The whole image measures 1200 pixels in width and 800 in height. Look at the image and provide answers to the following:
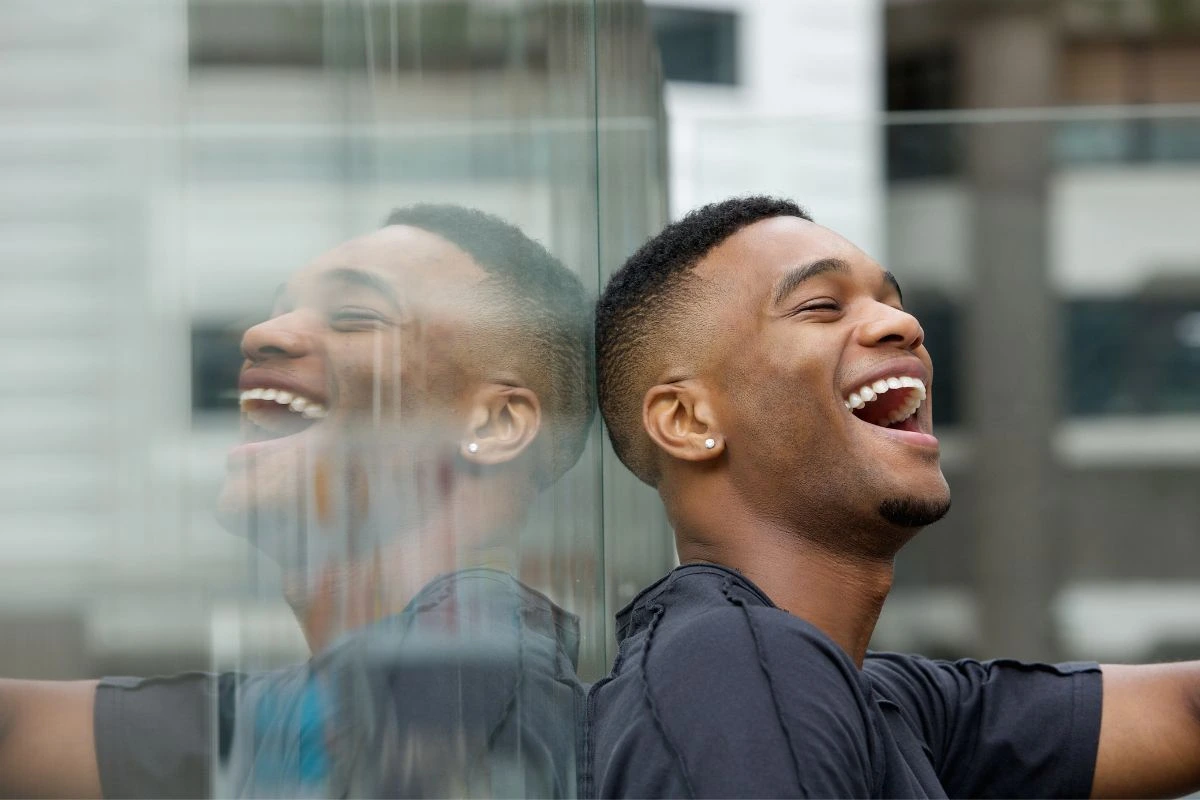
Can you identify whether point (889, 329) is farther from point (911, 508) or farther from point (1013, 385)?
point (1013, 385)

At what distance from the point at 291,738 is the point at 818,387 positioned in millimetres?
647

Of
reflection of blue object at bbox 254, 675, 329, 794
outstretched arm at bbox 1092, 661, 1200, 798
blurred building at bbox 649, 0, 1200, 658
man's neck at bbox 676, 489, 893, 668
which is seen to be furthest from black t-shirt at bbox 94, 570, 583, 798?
blurred building at bbox 649, 0, 1200, 658

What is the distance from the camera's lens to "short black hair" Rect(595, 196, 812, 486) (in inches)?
56.1

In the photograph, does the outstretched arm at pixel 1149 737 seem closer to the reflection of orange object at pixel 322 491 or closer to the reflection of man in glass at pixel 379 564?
the reflection of man in glass at pixel 379 564

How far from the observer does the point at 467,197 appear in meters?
0.99

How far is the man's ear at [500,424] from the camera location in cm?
101

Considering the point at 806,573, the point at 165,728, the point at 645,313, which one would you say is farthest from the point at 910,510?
the point at 165,728

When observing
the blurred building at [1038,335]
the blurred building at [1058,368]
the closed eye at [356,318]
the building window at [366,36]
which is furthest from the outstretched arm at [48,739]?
the blurred building at [1058,368]

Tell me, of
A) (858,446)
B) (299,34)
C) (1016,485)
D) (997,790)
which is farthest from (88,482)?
(1016,485)

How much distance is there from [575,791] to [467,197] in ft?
1.55

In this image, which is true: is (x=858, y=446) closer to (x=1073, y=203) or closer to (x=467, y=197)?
(x=467, y=197)

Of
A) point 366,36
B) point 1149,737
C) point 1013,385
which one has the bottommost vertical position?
point 1149,737

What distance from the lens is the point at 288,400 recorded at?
0.84 meters

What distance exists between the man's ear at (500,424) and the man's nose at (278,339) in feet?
0.61
